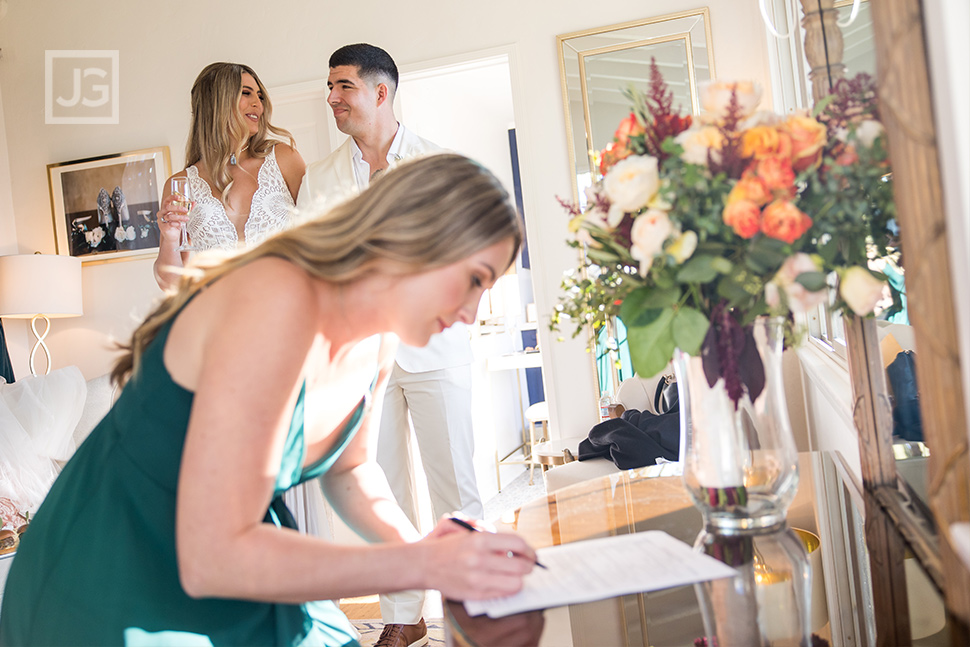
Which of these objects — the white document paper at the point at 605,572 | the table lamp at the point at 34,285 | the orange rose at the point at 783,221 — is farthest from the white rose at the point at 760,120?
the table lamp at the point at 34,285

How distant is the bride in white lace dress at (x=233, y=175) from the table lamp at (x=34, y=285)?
5.60ft

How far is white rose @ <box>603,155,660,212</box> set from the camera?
93 cm

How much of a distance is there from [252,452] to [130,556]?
265 millimetres

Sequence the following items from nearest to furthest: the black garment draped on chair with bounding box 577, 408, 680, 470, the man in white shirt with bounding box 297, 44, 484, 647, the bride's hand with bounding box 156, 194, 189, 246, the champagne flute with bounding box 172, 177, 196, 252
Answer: the champagne flute with bounding box 172, 177, 196, 252 → the bride's hand with bounding box 156, 194, 189, 246 → the black garment draped on chair with bounding box 577, 408, 680, 470 → the man in white shirt with bounding box 297, 44, 484, 647

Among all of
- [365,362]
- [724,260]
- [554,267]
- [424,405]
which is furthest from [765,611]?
[554,267]

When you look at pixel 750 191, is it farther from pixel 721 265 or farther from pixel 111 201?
pixel 111 201

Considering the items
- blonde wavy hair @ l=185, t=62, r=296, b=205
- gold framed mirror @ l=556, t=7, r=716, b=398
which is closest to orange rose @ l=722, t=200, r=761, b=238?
blonde wavy hair @ l=185, t=62, r=296, b=205

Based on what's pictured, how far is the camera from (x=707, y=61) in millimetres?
3682

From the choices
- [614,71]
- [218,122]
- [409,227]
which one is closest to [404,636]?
[218,122]

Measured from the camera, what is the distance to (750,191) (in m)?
0.88

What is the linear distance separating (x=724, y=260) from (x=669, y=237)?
68 mm

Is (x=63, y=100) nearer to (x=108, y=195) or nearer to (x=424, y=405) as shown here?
(x=108, y=195)

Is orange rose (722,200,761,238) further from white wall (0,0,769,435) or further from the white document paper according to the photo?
white wall (0,0,769,435)

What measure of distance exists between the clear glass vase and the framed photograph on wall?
399 centimetres
